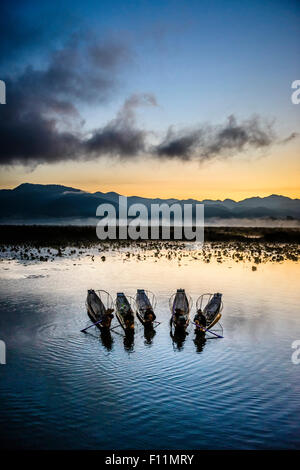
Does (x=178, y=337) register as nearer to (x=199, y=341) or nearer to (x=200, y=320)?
(x=199, y=341)

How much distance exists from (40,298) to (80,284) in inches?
227

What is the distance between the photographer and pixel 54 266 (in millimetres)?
41125

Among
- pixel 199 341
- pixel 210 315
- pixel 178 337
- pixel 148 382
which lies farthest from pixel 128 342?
pixel 210 315

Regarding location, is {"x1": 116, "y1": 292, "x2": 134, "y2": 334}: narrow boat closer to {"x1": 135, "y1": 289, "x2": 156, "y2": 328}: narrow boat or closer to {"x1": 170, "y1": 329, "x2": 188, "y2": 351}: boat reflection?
{"x1": 135, "y1": 289, "x2": 156, "y2": 328}: narrow boat

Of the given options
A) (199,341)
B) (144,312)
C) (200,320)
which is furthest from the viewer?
(144,312)

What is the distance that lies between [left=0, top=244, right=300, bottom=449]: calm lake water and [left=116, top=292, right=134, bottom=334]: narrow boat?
69 centimetres

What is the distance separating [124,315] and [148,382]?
6364 mm

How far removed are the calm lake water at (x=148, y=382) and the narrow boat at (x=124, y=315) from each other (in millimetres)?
686

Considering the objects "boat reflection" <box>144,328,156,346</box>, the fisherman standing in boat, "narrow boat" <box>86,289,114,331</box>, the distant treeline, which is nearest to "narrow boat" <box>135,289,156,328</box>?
"boat reflection" <box>144,328,156,346</box>

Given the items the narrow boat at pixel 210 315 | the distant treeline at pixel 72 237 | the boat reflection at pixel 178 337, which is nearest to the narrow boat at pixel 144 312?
the boat reflection at pixel 178 337

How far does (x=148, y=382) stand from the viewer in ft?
42.5

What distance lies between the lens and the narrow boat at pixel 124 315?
60.5ft

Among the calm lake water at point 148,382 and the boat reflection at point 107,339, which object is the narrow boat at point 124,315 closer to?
the calm lake water at point 148,382

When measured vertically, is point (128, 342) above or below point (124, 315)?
below
